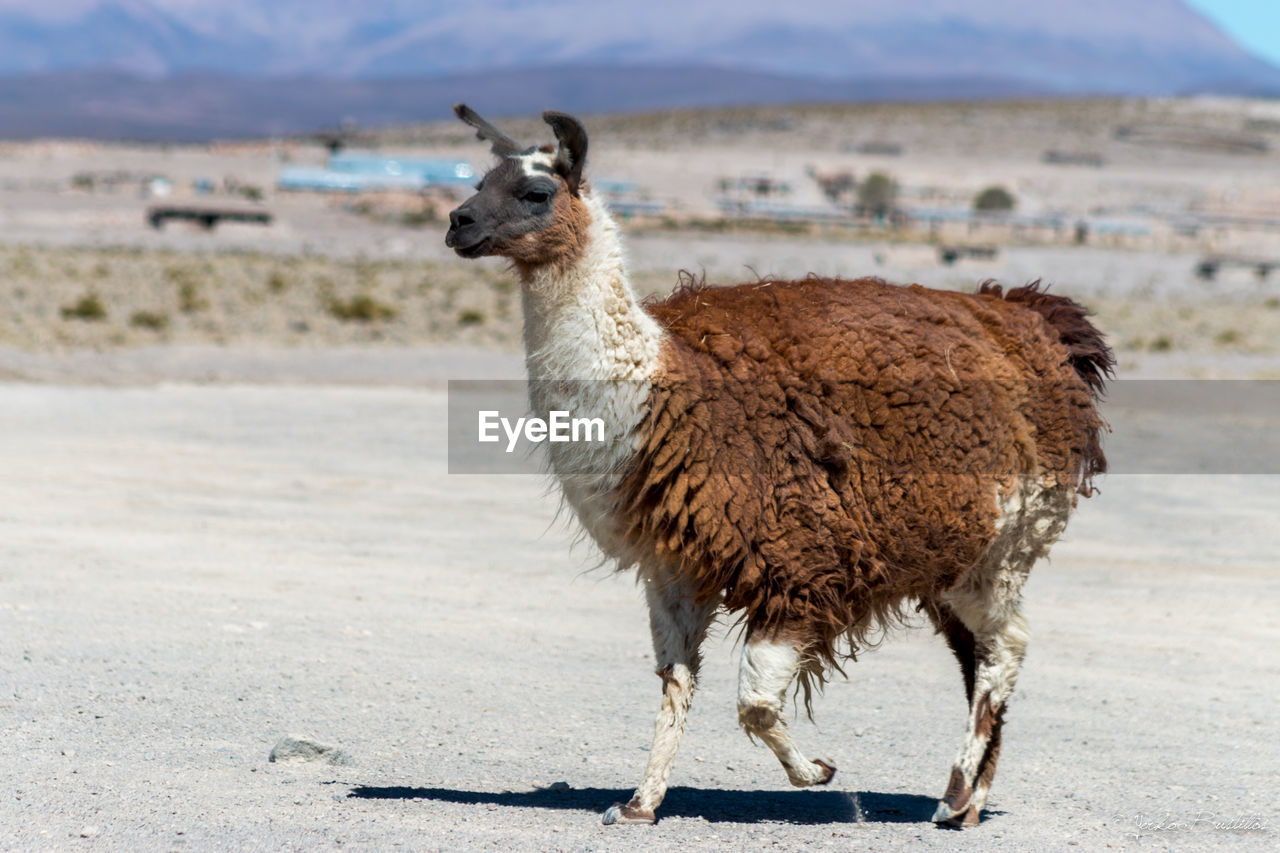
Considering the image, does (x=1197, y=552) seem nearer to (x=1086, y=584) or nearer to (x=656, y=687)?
(x=1086, y=584)

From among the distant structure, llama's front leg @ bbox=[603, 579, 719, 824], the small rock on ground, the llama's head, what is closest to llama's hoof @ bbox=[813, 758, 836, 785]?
llama's front leg @ bbox=[603, 579, 719, 824]

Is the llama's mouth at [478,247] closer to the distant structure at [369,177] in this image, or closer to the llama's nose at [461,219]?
the llama's nose at [461,219]

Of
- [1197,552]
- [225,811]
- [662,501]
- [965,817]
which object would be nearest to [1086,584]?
[1197,552]

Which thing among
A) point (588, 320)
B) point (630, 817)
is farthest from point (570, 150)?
point (630, 817)

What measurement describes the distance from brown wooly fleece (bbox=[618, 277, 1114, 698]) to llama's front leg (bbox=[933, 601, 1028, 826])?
1.15 feet

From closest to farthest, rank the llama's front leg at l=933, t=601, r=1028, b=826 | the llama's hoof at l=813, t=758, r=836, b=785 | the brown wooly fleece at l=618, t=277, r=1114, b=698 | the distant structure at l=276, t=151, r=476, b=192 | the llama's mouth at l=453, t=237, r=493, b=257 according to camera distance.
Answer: the llama's mouth at l=453, t=237, r=493, b=257 → the brown wooly fleece at l=618, t=277, r=1114, b=698 → the llama's hoof at l=813, t=758, r=836, b=785 → the llama's front leg at l=933, t=601, r=1028, b=826 → the distant structure at l=276, t=151, r=476, b=192

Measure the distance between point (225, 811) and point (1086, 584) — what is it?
6.78 metres

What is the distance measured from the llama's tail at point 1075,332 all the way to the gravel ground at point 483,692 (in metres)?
1.63

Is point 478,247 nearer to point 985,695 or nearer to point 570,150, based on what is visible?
point 570,150

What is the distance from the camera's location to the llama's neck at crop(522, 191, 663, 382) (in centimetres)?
514

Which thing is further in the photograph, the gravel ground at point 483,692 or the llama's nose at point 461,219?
the gravel ground at point 483,692

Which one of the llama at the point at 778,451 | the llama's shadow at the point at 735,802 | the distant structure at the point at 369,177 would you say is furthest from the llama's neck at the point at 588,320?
the distant structure at the point at 369,177

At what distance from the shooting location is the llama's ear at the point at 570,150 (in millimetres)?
5098

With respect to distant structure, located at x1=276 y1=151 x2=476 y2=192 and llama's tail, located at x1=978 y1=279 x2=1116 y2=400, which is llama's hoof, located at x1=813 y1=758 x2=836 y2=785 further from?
distant structure, located at x1=276 y1=151 x2=476 y2=192
